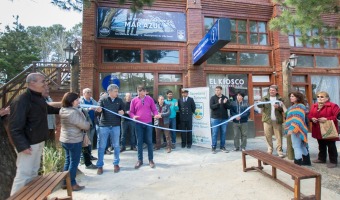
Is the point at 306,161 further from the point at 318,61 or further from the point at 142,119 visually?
the point at 318,61

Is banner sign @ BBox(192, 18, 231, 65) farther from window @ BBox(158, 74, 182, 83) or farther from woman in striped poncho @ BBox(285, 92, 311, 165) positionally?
woman in striped poncho @ BBox(285, 92, 311, 165)

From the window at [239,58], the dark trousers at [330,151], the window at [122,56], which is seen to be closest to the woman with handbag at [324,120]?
the dark trousers at [330,151]

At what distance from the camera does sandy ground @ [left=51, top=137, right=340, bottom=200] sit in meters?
3.33

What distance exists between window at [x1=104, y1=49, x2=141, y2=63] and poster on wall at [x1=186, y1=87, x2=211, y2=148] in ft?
9.31

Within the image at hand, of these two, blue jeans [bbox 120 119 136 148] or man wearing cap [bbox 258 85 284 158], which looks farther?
blue jeans [bbox 120 119 136 148]

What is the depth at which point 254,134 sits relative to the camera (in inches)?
336

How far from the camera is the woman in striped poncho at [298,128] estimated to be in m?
4.56

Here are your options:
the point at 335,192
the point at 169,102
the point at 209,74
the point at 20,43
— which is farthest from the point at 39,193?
the point at 20,43

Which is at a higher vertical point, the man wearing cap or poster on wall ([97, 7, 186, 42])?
poster on wall ([97, 7, 186, 42])

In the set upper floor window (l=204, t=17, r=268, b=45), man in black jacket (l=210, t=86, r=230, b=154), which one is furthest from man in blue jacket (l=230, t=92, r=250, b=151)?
upper floor window (l=204, t=17, r=268, b=45)

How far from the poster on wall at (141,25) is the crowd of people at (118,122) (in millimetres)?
3113

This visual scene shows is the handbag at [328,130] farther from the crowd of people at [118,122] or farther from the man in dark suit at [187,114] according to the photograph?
the man in dark suit at [187,114]

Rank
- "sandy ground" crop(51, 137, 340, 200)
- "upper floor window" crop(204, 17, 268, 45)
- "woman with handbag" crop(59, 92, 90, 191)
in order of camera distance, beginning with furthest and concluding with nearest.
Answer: "upper floor window" crop(204, 17, 268, 45) < "woman with handbag" crop(59, 92, 90, 191) < "sandy ground" crop(51, 137, 340, 200)

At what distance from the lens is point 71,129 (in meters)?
3.55
